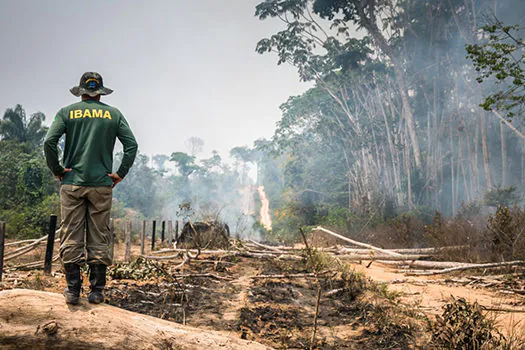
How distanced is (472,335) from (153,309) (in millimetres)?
3970

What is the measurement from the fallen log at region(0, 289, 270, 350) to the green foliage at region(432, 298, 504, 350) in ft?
6.36

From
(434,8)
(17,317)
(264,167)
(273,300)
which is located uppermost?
(434,8)

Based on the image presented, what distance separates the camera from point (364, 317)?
15.3 ft

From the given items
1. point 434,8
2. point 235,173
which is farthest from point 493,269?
point 235,173

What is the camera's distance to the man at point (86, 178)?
290 centimetres

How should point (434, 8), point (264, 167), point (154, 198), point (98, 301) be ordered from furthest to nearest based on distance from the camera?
1. point (264, 167)
2. point (154, 198)
3. point (434, 8)
4. point (98, 301)

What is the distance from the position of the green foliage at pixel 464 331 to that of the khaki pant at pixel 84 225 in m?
3.36

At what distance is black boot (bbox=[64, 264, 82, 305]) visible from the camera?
2.70m

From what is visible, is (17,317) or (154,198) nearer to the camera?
(17,317)

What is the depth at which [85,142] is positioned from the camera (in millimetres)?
3078

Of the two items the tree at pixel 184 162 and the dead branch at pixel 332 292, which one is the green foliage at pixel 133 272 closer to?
the dead branch at pixel 332 292

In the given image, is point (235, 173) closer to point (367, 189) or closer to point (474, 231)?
point (367, 189)

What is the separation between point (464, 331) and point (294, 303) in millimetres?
2765

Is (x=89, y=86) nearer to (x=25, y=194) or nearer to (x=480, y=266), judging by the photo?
(x=480, y=266)
